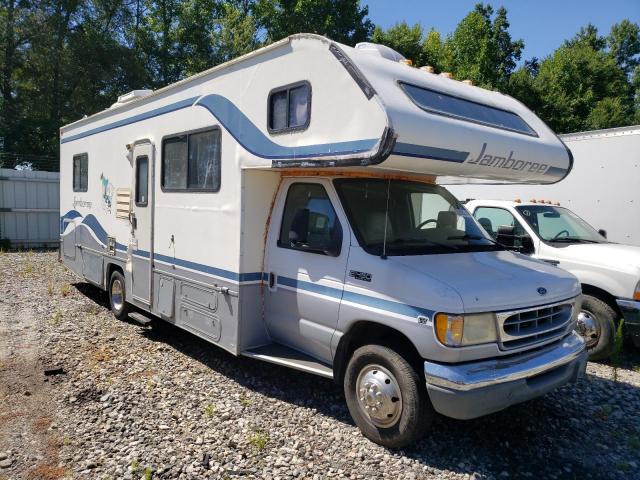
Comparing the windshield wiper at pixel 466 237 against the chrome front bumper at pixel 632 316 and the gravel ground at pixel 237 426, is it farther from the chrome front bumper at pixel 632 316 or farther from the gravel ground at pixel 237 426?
the chrome front bumper at pixel 632 316

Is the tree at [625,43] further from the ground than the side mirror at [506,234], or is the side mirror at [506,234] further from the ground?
the tree at [625,43]

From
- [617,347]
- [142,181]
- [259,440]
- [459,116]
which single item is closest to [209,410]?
[259,440]

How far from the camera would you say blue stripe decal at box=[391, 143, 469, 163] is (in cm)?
346

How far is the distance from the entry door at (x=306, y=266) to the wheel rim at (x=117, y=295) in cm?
348

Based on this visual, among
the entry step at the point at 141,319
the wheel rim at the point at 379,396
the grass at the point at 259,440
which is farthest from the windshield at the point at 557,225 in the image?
the entry step at the point at 141,319

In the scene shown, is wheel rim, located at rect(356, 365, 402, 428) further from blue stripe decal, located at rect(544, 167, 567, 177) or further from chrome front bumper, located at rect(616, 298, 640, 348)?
chrome front bumper, located at rect(616, 298, 640, 348)

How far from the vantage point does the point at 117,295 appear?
7594 mm

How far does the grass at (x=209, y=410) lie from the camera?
14.6 feet

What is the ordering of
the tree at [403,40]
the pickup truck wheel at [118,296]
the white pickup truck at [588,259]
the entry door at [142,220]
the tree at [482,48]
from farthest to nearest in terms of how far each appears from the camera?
the tree at [403,40] < the tree at [482,48] < the pickup truck wheel at [118,296] < the entry door at [142,220] < the white pickup truck at [588,259]

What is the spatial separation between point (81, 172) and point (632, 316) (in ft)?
28.4

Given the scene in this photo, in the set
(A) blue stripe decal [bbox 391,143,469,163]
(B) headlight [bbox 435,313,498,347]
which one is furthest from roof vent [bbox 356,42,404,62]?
(B) headlight [bbox 435,313,498,347]

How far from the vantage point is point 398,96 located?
12.1 feet

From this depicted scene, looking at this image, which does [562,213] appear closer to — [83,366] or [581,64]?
[83,366]

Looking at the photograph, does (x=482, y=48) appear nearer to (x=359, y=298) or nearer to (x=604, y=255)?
(x=604, y=255)
